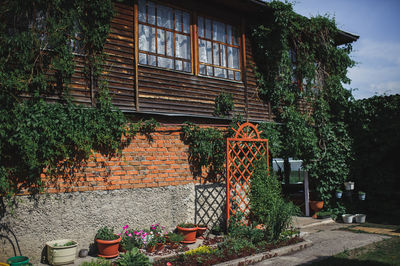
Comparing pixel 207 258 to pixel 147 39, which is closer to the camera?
pixel 207 258

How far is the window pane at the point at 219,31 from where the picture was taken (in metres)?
9.62

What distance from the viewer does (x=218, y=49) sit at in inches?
379

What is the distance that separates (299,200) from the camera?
12.7 metres

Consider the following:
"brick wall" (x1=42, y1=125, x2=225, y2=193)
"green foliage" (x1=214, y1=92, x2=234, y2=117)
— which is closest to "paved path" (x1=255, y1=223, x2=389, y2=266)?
"brick wall" (x1=42, y1=125, x2=225, y2=193)

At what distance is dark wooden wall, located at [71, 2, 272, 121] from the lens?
7398mm

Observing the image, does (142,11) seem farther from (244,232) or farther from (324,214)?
(324,214)

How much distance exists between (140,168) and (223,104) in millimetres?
3073

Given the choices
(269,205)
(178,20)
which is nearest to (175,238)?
(269,205)

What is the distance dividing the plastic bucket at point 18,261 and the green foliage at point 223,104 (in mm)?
5563

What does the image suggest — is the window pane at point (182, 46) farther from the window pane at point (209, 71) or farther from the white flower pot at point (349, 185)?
the white flower pot at point (349, 185)

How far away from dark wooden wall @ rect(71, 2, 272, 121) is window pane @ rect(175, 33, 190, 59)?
22.0 inches

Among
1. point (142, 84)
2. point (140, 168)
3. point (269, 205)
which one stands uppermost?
point (142, 84)

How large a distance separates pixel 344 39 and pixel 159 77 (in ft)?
27.2

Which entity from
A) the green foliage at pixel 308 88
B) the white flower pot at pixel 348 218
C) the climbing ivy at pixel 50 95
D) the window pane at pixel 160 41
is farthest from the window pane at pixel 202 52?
the white flower pot at pixel 348 218
